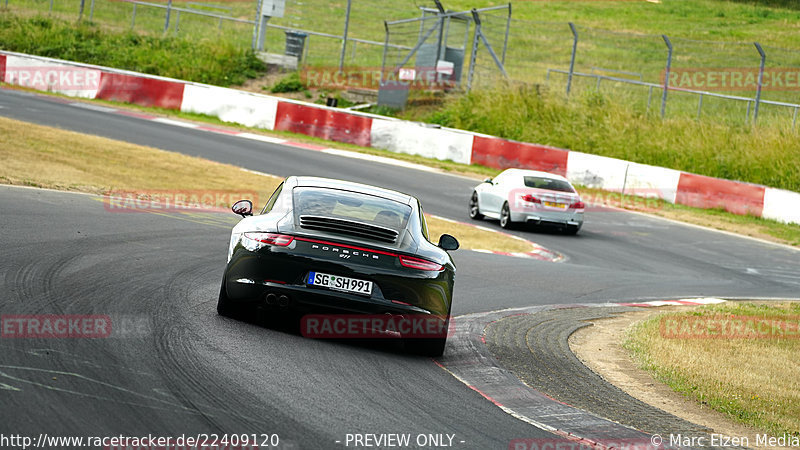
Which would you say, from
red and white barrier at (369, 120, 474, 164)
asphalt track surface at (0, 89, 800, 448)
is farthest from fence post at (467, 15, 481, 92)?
asphalt track surface at (0, 89, 800, 448)

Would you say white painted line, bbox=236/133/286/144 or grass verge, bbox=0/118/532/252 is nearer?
grass verge, bbox=0/118/532/252

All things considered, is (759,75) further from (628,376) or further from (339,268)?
(339,268)

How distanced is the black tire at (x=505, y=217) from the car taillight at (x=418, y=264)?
12213 millimetres

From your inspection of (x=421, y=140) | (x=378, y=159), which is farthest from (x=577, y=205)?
(x=421, y=140)

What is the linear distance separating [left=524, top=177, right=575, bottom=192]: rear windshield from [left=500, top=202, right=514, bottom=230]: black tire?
65 cm

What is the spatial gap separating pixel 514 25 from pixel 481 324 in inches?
976

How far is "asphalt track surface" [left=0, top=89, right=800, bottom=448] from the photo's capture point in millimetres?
5449

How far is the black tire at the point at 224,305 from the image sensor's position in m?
8.05

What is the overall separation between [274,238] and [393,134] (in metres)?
22.5

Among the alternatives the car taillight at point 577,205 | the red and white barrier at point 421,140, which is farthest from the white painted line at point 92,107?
the car taillight at point 577,205

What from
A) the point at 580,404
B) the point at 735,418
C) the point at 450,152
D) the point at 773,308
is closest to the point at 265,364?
the point at 580,404

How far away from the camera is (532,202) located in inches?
779

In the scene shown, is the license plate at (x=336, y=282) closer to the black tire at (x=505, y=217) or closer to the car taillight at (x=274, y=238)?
the car taillight at (x=274, y=238)

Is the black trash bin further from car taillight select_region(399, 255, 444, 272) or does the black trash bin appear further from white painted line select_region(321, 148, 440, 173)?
car taillight select_region(399, 255, 444, 272)
